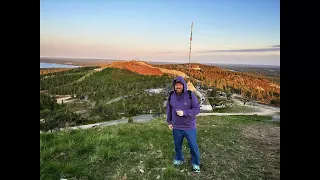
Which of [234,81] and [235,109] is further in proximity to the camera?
[234,81]

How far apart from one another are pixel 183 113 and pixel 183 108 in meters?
0.18

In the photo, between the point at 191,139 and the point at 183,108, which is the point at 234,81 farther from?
the point at 183,108

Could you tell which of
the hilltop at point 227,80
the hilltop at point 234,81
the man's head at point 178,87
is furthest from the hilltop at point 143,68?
the man's head at point 178,87

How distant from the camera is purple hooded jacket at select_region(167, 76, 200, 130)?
4.80 meters

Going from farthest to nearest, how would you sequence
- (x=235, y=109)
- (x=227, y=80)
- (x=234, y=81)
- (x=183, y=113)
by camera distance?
(x=227, y=80) < (x=234, y=81) < (x=235, y=109) < (x=183, y=113)

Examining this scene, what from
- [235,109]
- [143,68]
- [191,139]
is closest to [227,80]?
[235,109]

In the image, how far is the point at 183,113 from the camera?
4.74 m

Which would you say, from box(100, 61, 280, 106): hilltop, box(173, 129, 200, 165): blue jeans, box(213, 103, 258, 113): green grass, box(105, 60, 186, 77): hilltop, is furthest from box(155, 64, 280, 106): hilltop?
box(173, 129, 200, 165): blue jeans

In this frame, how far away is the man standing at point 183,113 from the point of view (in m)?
4.81

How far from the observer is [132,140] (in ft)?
23.1

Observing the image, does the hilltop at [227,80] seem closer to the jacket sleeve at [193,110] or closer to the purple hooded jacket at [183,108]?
the purple hooded jacket at [183,108]
